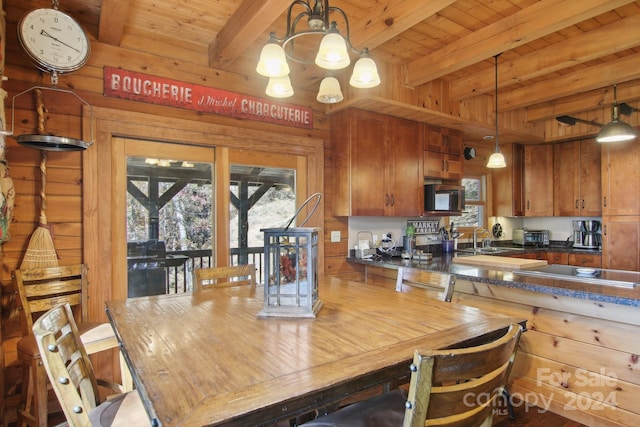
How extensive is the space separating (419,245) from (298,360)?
3.29 meters

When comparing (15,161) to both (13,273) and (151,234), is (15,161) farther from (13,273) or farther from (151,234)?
(151,234)

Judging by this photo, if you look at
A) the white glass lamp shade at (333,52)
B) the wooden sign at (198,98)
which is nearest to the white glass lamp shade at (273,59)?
the white glass lamp shade at (333,52)

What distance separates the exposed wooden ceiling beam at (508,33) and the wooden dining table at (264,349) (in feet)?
6.16

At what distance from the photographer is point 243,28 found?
223cm

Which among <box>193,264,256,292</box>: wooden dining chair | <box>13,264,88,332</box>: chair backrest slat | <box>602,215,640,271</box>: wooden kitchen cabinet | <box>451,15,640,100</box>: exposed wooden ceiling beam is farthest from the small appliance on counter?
<box>13,264,88,332</box>: chair backrest slat

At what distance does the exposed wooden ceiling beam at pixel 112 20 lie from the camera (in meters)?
2.00

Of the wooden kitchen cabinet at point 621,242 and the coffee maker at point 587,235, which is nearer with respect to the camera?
the wooden kitchen cabinet at point 621,242

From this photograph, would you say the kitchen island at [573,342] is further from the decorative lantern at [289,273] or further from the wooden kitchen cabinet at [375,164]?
the decorative lantern at [289,273]

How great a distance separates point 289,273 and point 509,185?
4.35 m

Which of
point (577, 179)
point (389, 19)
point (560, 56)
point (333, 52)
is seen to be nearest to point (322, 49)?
point (333, 52)

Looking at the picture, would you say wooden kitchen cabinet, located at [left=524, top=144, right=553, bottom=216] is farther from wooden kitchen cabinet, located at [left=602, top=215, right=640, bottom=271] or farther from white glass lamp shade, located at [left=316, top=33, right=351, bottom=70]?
white glass lamp shade, located at [left=316, top=33, right=351, bottom=70]

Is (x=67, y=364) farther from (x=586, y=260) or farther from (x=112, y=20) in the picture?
(x=586, y=260)

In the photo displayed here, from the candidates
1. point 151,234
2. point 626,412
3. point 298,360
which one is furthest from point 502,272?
point 151,234

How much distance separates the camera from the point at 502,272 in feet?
8.39
